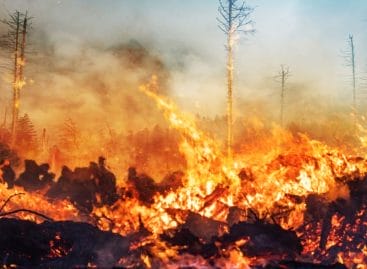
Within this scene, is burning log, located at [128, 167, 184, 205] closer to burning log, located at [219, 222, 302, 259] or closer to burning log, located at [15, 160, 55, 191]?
burning log, located at [15, 160, 55, 191]

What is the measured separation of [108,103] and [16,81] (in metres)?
25.2

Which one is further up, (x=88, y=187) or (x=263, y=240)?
(x=88, y=187)

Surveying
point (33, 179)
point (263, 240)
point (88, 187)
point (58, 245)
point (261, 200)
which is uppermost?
point (33, 179)

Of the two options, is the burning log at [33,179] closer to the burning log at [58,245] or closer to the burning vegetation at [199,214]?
the burning vegetation at [199,214]

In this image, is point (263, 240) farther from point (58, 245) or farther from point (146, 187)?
point (58, 245)

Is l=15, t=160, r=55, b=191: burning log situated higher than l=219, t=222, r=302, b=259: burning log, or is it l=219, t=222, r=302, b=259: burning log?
l=15, t=160, r=55, b=191: burning log

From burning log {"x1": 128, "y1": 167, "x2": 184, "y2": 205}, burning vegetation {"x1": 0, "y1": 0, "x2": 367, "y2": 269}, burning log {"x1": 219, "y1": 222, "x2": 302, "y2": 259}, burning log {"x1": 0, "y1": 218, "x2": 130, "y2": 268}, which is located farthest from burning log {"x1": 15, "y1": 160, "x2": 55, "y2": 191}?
burning log {"x1": 219, "y1": 222, "x2": 302, "y2": 259}

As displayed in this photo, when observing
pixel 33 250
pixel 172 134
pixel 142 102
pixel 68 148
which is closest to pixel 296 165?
pixel 33 250

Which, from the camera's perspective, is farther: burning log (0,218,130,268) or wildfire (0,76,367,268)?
wildfire (0,76,367,268)

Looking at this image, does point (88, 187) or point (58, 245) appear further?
point (88, 187)

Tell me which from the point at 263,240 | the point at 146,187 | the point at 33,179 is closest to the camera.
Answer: the point at 263,240

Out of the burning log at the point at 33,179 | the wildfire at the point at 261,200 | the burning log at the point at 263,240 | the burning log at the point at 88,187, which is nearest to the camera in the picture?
the burning log at the point at 263,240

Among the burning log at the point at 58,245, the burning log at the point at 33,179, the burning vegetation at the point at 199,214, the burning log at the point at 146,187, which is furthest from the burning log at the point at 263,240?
the burning log at the point at 33,179

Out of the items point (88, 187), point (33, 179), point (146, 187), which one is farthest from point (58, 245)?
point (33, 179)
